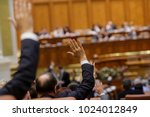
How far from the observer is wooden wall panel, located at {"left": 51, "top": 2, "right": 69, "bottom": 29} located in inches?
674

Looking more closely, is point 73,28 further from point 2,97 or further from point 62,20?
point 2,97

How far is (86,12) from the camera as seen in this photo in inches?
685

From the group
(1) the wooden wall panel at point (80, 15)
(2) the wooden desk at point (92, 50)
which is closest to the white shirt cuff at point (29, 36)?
(2) the wooden desk at point (92, 50)

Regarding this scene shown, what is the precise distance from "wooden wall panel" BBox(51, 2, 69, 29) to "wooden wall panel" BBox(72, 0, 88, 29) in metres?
0.36

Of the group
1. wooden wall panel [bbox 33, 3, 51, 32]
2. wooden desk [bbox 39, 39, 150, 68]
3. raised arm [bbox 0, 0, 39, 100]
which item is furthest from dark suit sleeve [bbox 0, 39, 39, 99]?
wooden wall panel [bbox 33, 3, 51, 32]

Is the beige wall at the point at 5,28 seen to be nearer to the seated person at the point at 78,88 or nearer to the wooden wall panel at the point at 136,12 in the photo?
the wooden wall panel at the point at 136,12

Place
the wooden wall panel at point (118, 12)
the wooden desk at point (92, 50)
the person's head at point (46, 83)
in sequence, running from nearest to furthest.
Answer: the person's head at point (46, 83)
the wooden desk at point (92, 50)
the wooden wall panel at point (118, 12)

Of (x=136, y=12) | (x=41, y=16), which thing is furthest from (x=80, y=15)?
(x=136, y=12)

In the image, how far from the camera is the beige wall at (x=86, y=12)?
17.1 m

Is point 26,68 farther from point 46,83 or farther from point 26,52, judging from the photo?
point 46,83

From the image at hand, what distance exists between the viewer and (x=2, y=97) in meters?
1.89

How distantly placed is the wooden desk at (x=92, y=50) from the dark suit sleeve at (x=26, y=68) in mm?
12071

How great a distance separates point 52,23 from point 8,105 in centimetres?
1496

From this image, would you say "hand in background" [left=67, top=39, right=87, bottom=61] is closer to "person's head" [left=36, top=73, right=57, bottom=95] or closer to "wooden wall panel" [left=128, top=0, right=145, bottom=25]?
"person's head" [left=36, top=73, right=57, bottom=95]
